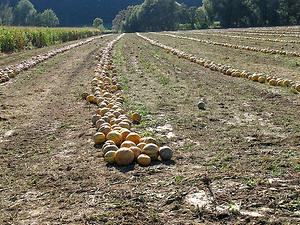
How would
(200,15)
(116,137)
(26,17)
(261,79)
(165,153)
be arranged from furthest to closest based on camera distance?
(26,17) → (200,15) → (261,79) → (116,137) → (165,153)

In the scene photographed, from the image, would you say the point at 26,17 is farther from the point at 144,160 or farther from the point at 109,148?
the point at 144,160

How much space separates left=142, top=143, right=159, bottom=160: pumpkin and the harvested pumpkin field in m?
0.02

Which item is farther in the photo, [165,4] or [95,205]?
[165,4]

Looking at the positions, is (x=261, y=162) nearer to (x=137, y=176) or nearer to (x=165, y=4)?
(x=137, y=176)

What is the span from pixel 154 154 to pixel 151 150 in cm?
8

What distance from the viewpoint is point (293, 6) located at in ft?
264

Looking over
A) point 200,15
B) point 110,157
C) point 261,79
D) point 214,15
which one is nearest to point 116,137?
point 110,157

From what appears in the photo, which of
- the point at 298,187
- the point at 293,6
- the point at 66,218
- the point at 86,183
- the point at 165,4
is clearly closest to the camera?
the point at 66,218

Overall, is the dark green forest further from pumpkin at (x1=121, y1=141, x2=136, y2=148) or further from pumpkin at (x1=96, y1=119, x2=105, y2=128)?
pumpkin at (x1=121, y1=141, x2=136, y2=148)

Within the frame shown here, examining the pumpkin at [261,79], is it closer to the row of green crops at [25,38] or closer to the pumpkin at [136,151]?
the pumpkin at [136,151]

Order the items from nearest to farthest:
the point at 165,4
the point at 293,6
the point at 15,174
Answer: the point at 15,174 → the point at 293,6 → the point at 165,4

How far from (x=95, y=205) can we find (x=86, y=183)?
858 millimetres

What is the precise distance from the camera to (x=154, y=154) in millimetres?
7348

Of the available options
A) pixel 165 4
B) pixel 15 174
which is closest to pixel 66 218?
pixel 15 174
